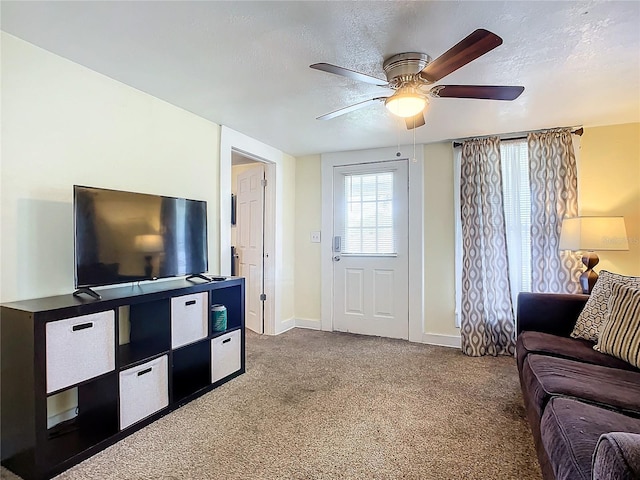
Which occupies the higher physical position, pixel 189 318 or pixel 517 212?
pixel 517 212

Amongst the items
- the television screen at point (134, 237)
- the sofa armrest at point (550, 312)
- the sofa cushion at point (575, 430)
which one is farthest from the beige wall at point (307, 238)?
the sofa cushion at point (575, 430)

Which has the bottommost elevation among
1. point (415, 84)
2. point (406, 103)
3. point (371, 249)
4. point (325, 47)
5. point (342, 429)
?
point (342, 429)

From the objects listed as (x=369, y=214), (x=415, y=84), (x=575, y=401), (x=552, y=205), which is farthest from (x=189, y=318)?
(x=552, y=205)

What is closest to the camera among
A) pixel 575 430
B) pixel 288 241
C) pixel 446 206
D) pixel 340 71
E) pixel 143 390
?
pixel 575 430

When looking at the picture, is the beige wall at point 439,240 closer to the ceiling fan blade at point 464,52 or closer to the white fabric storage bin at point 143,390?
the ceiling fan blade at point 464,52

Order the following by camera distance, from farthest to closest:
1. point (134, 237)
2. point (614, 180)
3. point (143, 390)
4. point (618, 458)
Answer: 1. point (614, 180)
2. point (134, 237)
3. point (143, 390)
4. point (618, 458)

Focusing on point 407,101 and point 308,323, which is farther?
point 308,323

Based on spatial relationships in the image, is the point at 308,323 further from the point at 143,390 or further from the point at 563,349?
the point at 563,349

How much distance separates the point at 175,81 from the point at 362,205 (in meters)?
2.43

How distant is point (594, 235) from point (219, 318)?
2.95 m

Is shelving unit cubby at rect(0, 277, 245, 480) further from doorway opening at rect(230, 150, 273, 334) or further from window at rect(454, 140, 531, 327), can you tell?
window at rect(454, 140, 531, 327)

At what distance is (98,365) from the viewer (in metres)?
1.86

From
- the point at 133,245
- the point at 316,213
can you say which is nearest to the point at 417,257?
the point at 316,213

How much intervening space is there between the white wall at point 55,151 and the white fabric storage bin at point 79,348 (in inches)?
16.6
